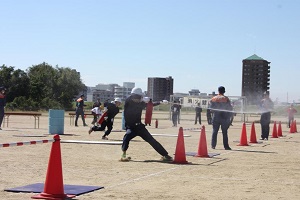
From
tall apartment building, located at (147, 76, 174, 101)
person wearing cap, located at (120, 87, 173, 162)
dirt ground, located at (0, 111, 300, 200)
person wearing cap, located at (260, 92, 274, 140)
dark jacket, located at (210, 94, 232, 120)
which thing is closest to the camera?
dirt ground, located at (0, 111, 300, 200)

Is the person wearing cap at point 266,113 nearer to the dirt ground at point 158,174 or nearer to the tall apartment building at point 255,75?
the dirt ground at point 158,174

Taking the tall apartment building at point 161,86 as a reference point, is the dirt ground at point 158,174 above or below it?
below

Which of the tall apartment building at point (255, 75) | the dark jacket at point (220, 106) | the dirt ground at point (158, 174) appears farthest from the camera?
the tall apartment building at point (255, 75)

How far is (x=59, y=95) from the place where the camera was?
115m

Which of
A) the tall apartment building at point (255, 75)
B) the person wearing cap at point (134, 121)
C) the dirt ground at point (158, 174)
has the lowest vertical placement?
the dirt ground at point (158, 174)

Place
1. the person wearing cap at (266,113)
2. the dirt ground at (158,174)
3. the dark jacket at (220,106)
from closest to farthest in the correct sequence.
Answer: the dirt ground at (158,174) → the dark jacket at (220,106) → the person wearing cap at (266,113)

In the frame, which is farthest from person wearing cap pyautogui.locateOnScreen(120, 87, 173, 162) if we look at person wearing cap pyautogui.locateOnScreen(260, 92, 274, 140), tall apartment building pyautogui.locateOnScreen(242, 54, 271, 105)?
tall apartment building pyautogui.locateOnScreen(242, 54, 271, 105)

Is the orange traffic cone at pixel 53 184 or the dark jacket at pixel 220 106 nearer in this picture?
the orange traffic cone at pixel 53 184

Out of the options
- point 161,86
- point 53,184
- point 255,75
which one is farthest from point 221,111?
point 161,86

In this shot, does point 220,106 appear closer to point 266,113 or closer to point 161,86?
point 266,113

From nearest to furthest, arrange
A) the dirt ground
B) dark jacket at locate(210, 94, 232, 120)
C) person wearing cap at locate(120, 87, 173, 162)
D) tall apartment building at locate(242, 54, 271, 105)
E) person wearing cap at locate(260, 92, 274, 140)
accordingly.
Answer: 1. the dirt ground
2. person wearing cap at locate(120, 87, 173, 162)
3. dark jacket at locate(210, 94, 232, 120)
4. person wearing cap at locate(260, 92, 274, 140)
5. tall apartment building at locate(242, 54, 271, 105)

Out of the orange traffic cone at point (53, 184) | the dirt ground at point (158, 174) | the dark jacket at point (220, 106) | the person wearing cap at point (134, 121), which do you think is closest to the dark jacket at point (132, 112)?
the person wearing cap at point (134, 121)

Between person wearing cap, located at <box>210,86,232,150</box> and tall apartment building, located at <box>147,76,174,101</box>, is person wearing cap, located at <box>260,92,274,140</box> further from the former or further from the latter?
tall apartment building, located at <box>147,76,174,101</box>

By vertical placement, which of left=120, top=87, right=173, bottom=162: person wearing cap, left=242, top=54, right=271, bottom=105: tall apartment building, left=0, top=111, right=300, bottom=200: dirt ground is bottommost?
left=0, top=111, right=300, bottom=200: dirt ground
